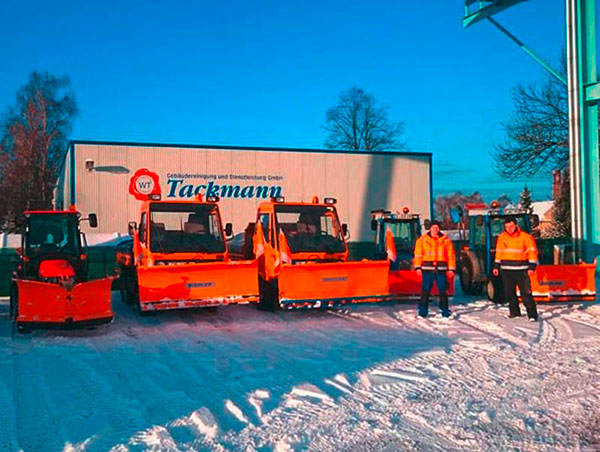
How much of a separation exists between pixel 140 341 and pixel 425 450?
564 cm

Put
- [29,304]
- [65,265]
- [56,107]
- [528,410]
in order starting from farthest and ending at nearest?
[56,107] → [65,265] → [29,304] → [528,410]

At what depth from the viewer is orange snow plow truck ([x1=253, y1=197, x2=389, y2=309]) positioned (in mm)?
10594

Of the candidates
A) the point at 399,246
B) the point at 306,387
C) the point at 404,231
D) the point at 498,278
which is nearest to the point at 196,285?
the point at 306,387

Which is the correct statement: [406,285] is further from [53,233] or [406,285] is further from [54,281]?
[53,233]

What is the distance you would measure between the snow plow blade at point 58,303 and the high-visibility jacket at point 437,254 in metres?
5.56

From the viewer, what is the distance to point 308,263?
11258 mm

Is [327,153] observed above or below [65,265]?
above

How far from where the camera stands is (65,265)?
35.0ft

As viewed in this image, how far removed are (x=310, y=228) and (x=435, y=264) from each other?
260cm

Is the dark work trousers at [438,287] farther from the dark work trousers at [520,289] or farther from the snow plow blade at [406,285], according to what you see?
the snow plow blade at [406,285]

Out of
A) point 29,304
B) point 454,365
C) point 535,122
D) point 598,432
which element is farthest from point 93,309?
point 535,122

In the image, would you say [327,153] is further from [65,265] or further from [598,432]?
[598,432]

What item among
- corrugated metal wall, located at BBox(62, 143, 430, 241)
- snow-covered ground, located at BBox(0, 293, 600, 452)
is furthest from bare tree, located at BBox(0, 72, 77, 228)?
snow-covered ground, located at BBox(0, 293, 600, 452)

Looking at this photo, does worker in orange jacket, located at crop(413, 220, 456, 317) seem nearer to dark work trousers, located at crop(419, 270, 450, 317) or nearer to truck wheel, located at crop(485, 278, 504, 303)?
dark work trousers, located at crop(419, 270, 450, 317)
